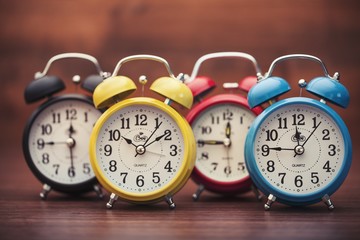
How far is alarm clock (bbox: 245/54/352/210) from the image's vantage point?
11.1 feet

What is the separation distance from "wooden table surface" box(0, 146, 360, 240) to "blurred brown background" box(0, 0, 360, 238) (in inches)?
105

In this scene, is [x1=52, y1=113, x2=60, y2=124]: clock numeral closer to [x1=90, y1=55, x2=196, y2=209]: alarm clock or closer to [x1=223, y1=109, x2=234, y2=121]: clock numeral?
[x1=90, y1=55, x2=196, y2=209]: alarm clock

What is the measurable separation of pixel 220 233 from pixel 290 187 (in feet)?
1.96

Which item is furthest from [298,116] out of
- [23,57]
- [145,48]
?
[23,57]

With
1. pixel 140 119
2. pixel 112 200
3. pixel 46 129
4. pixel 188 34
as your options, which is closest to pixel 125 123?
pixel 140 119

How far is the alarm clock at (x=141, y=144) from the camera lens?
344 centimetres

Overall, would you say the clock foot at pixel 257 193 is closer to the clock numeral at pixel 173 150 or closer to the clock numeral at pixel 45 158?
the clock numeral at pixel 173 150

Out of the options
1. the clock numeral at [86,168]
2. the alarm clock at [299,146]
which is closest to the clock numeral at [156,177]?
the alarm clock at [299,146]

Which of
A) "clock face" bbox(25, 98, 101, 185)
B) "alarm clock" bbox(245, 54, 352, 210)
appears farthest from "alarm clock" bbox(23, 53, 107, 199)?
"alarm clock" bbox(245, 54, 352, 210)

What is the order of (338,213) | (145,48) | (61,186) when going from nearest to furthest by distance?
(338,213)
(61,186)
(145,48)

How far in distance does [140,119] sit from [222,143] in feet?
1.60

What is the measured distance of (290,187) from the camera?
338cm

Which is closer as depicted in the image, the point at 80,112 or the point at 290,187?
the point at 290,187

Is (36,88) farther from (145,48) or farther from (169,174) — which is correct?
(145,48)
